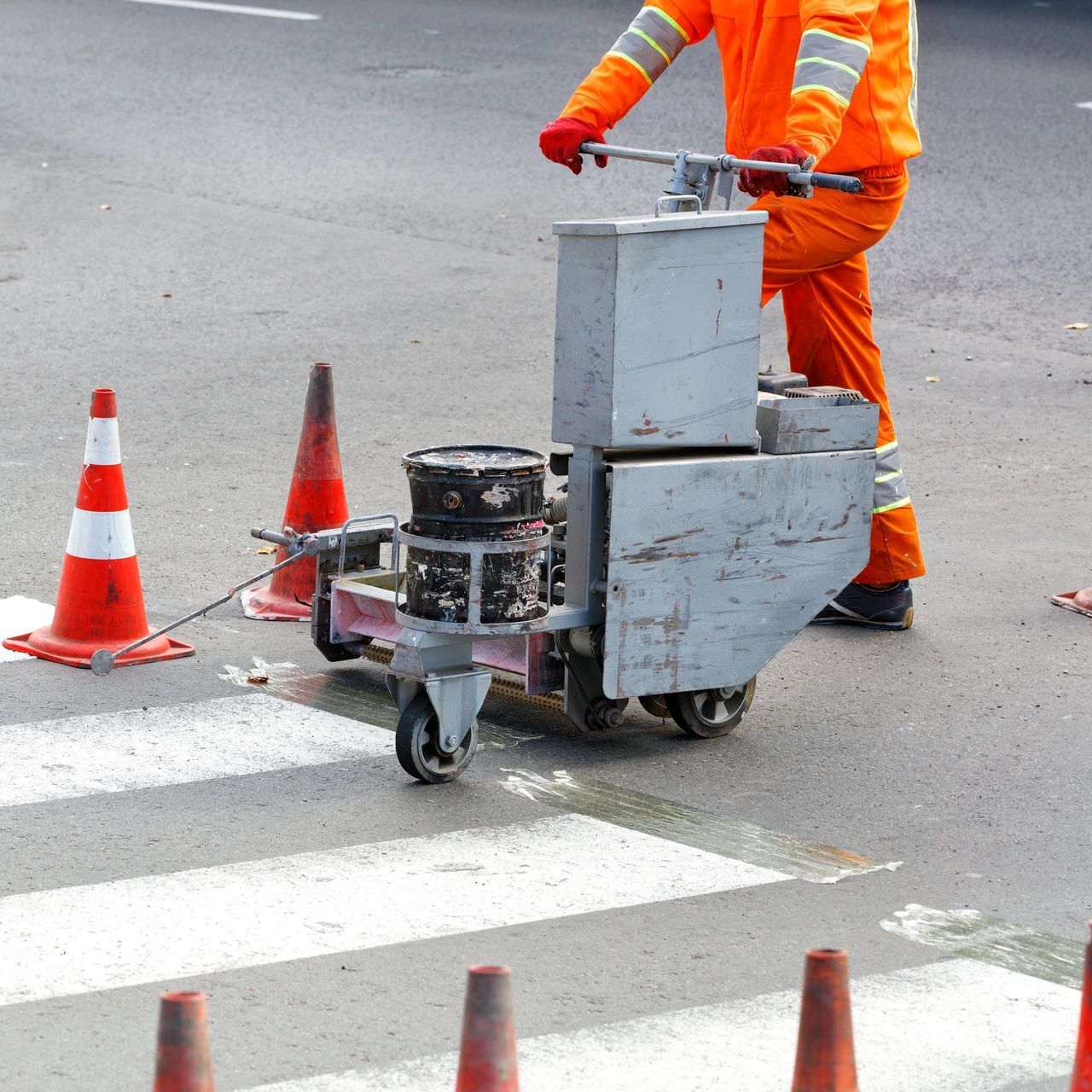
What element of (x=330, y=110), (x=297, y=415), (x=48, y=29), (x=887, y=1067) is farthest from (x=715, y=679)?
(x=48, y=29)

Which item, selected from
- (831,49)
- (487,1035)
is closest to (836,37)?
(831,49)

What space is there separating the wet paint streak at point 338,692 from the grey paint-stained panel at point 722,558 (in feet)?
1.60

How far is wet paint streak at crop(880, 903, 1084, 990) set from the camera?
4145 mm

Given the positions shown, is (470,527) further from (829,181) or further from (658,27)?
(658,27)

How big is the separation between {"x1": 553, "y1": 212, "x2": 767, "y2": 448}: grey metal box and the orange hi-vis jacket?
3.23ft

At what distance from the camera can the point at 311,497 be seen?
6672 mm

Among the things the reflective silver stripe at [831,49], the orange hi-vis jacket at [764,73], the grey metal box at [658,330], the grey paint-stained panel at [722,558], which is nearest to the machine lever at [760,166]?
the grey metal box at [658,330]

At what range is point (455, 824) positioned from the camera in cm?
489

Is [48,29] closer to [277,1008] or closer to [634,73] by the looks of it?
[634,73]

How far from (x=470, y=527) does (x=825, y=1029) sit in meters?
2.38

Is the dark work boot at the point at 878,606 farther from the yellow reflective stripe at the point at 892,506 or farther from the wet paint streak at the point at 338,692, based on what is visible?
the wet paint streak at the point at 338,692

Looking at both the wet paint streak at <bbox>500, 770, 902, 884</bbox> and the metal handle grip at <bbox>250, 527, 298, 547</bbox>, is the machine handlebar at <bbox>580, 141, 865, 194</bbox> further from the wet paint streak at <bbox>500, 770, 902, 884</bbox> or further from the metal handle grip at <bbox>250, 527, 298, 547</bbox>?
the wet paint streak at <bbox>500, 770, 902, 884</bbox>

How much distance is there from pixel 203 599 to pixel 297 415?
2440mm

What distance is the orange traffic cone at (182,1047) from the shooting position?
2.66m
